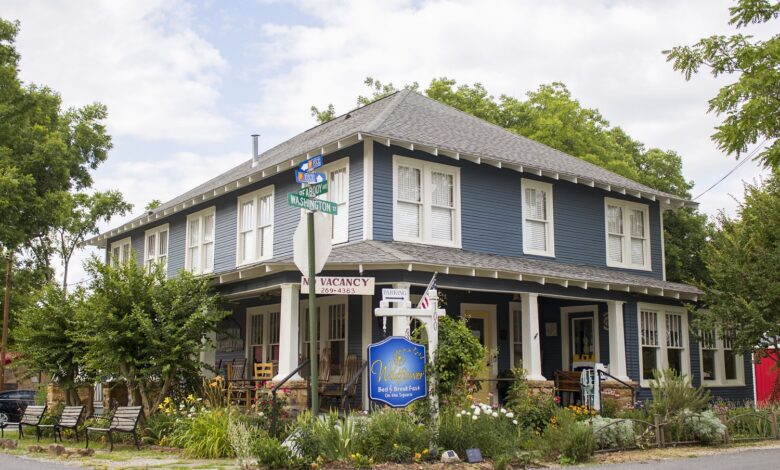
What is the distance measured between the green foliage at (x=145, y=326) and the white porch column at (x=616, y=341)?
8586 millimetres

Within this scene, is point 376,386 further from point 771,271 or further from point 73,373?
point 771,271

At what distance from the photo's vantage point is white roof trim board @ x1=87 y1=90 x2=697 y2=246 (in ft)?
57.7

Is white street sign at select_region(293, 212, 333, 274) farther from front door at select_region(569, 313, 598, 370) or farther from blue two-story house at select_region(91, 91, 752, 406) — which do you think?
front door at select_region(569, 313, 598, 370)

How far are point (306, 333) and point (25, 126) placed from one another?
17.2 metres

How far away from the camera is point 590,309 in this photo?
66.0 feet

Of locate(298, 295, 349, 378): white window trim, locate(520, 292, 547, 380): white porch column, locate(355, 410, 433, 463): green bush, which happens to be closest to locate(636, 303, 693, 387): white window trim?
locate(520, 292, 547, 380): white porch column

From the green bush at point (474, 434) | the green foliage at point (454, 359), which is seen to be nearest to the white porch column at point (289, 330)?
the green foliage at point (454, 359)

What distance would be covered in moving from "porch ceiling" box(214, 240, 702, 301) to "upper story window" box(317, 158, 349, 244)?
2.64 feet

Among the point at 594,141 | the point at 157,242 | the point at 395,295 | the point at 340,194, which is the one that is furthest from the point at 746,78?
the point at 594,141

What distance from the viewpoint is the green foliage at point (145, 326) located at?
15.6m

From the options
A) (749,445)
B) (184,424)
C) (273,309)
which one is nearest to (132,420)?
(184,424)

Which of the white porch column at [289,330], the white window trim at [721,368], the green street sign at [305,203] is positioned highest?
the green street sign at [305,203]

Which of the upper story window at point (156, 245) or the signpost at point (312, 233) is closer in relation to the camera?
the signpost at point (312, 233)

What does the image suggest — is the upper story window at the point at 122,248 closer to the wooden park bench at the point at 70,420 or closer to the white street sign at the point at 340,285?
the wooden park bench at the point at 70,420
